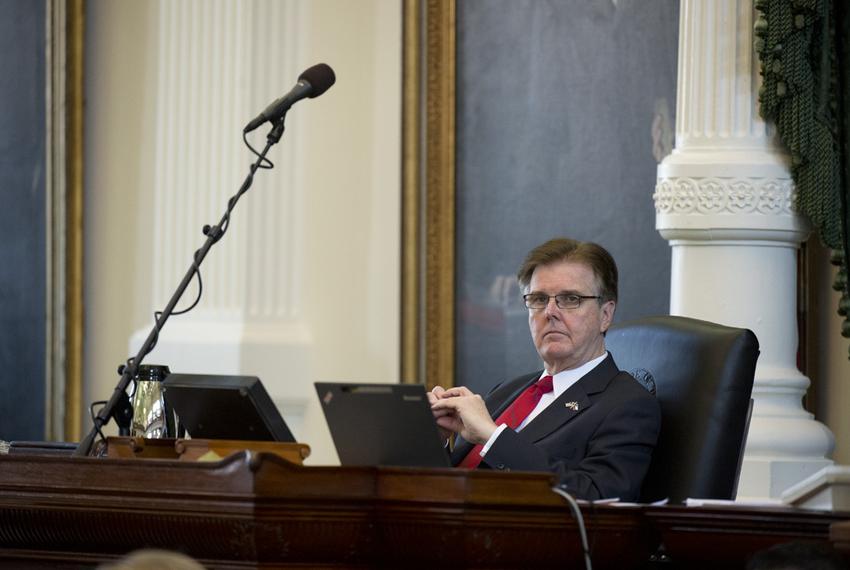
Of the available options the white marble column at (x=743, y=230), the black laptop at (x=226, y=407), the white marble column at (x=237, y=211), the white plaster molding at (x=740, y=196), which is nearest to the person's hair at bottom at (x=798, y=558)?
the black laptop at (x=226, y=407)

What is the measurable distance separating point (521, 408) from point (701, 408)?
55 centimetres

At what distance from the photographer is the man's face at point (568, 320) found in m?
3.64

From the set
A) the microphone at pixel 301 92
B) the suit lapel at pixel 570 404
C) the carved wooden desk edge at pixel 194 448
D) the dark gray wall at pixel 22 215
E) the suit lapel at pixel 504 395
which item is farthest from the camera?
the dark gray wall at pixel 22 215

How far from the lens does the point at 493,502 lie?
2521 mm

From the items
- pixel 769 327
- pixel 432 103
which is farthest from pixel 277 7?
pixel 769 327

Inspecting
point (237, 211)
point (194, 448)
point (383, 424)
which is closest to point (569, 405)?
point (383, 424)

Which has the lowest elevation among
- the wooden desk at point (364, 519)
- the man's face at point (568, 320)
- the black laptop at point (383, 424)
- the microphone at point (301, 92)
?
the wooden desk at point (364, 519)

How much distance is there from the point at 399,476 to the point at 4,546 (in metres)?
A: 0.79

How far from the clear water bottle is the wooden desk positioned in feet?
2.18

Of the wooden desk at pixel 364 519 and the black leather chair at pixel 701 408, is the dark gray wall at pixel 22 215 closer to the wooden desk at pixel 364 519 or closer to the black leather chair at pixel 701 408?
the black leather chair at pixel 701 408

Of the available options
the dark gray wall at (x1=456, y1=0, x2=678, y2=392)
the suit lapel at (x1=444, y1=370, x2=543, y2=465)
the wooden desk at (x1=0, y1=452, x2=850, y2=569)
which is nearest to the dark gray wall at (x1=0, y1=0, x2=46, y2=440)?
the dark gray wall at (x1=456, y1=0, x2=678, y2=392)

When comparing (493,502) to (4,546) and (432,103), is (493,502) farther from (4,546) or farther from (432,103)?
(432,103)

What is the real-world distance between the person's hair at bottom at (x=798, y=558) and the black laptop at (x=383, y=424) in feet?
2.28

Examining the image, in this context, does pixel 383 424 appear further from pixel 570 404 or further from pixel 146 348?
pixel 570 404
